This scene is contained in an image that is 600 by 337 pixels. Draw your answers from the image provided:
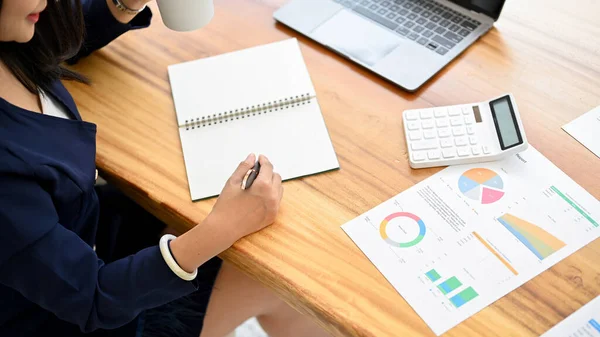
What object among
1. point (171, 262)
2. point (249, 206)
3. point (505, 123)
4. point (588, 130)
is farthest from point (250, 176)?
point (588, 130)

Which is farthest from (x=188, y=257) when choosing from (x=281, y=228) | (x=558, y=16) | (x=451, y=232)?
(x=558, y=16)

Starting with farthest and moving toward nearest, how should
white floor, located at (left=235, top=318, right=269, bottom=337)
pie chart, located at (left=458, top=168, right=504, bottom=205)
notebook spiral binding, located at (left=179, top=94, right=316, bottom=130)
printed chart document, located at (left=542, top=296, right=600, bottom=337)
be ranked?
white floor, located at (left=235, top=318, right=269, bottom=337), notebook spiral binding, located at (left=179, top=94, right=316, bottom=130), pie chart, located at (left=458, top=168, right=504, bottom=205), printed chart document, located at (left=542, top=296, right=600, bottom=337)

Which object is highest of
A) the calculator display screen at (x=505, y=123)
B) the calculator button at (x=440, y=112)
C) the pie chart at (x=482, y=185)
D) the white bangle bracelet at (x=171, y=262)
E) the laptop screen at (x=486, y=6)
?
the laptop screen at (x=486, y=6)

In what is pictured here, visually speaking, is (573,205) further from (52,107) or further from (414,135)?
(52,107)

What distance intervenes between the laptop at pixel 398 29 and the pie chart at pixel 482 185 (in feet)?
0.54

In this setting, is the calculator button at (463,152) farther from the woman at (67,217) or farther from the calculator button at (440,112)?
the woman at (67,217)

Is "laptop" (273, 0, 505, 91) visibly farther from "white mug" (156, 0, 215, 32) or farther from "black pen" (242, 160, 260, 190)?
"black pen" (242, 160, 260, 190)

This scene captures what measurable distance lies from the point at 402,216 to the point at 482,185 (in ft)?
0.37

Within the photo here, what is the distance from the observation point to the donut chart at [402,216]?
672 millimetres

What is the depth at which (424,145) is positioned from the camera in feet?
2.44

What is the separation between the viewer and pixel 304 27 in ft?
2.96

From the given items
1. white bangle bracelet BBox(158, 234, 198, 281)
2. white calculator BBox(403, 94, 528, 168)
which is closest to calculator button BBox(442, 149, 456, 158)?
white calculator BBox(403, 94, 528, 168)

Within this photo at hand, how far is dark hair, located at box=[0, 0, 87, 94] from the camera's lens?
2.41ft

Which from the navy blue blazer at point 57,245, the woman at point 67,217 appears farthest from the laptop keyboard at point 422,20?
the navy blue blazer at point 57,245
